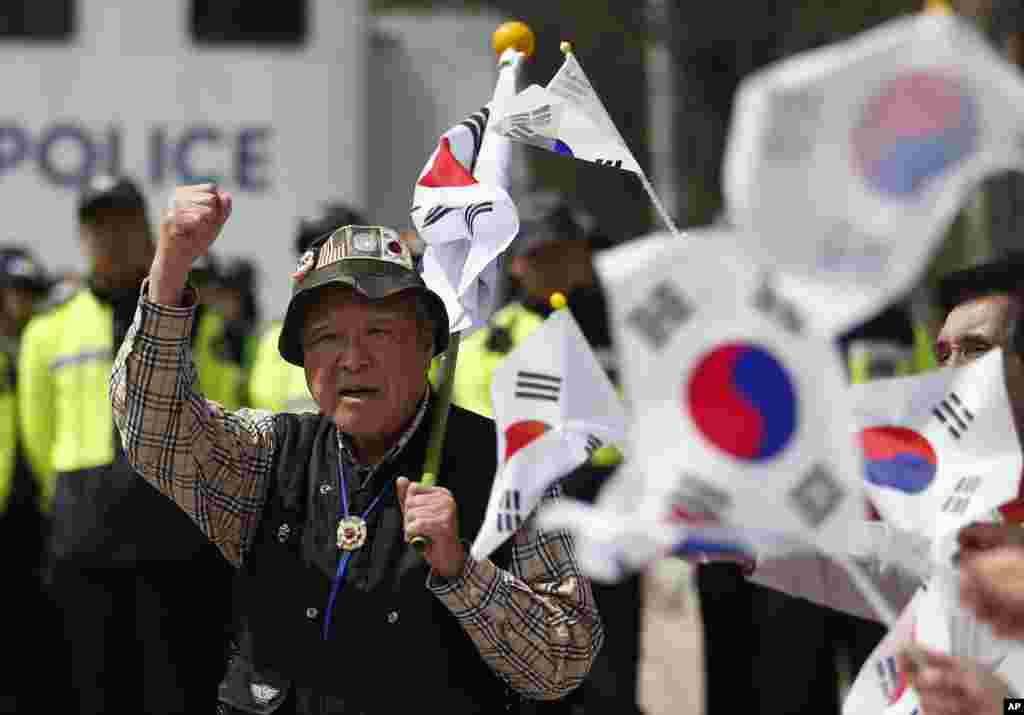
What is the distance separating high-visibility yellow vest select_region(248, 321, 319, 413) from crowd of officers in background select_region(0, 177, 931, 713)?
11mm

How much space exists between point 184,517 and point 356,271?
308 centimetres

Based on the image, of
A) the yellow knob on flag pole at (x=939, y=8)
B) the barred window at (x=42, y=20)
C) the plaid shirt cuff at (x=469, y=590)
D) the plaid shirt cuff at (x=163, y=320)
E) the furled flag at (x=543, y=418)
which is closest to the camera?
the yellow knob on flag pole at (x=939, y=8)

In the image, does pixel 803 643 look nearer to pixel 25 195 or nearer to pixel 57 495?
pixel 57 495

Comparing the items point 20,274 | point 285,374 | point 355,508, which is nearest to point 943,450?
point 355,508

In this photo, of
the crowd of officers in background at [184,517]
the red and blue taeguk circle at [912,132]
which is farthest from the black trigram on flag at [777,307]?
the crowd of officers in background at [184,517]

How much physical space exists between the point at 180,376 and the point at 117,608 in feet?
11.1

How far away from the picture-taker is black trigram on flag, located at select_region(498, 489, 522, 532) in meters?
Result: 3.39

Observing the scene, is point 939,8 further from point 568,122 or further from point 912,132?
point 568,122

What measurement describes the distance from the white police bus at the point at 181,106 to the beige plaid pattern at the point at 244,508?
27.9ft

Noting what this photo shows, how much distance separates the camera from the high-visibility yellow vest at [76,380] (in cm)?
695

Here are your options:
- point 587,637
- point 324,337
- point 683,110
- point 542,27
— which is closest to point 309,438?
point 324,337

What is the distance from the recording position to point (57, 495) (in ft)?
22.8

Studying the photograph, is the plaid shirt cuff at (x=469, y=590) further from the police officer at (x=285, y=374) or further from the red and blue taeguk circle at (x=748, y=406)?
the police officer at (x=285, y=374)

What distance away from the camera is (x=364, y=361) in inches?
154
